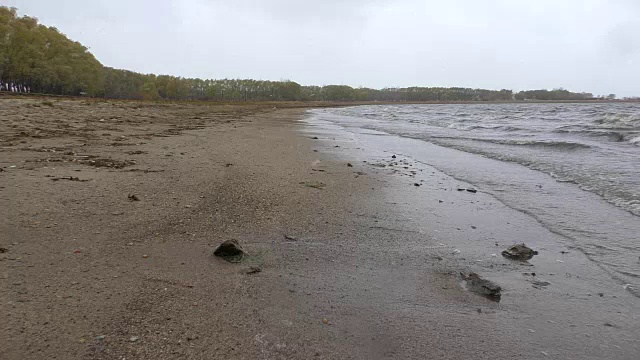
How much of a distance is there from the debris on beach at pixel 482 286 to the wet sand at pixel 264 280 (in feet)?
0.32

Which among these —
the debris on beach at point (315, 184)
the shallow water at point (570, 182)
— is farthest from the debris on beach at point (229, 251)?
the shallow water at point (570, 182)

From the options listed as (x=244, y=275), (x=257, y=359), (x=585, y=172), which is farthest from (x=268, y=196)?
(x=585, y=172)

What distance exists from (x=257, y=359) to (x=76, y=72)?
69.5 meters

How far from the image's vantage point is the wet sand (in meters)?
2.25

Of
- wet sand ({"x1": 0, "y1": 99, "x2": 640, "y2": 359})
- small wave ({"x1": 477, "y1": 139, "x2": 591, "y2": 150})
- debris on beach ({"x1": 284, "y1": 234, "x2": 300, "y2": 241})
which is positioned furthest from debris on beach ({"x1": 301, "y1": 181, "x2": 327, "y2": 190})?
small wave ({"x1": 477, "y1": 139, "x2": 591, "y2": 150})

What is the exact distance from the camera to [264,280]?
9.95ft

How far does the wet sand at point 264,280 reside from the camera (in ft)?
7.39

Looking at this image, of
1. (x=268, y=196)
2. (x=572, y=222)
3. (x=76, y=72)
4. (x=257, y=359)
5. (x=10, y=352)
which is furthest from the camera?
(x=76, y=72)

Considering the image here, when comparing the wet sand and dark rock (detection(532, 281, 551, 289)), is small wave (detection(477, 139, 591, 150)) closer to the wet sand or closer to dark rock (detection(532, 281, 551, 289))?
the wet sand

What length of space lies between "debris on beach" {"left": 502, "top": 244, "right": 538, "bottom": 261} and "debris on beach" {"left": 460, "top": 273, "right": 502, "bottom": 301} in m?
0.74

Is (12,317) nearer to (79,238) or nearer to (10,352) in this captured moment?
(10,352)

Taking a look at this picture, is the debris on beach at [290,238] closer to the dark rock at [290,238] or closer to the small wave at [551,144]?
the dark rock at [290,238]

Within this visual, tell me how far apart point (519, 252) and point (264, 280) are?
104 inches

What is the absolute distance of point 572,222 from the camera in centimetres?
491
